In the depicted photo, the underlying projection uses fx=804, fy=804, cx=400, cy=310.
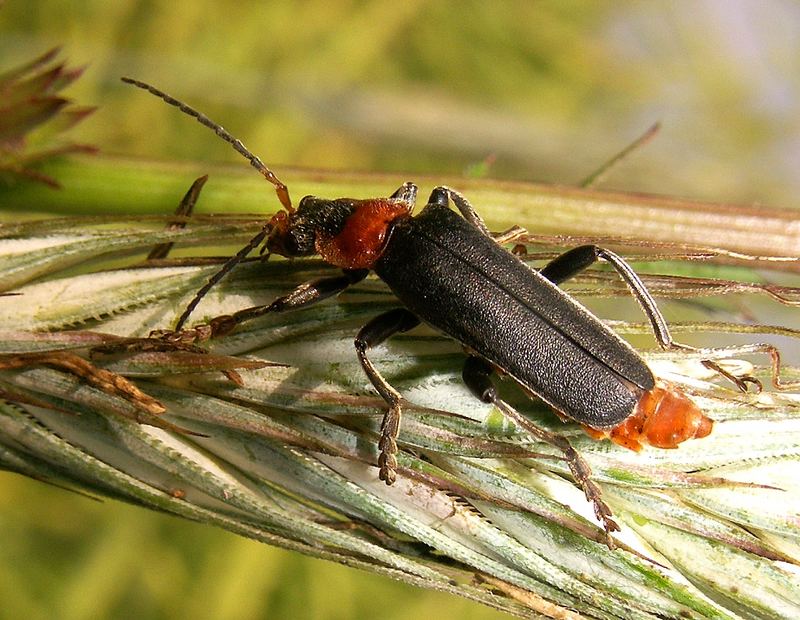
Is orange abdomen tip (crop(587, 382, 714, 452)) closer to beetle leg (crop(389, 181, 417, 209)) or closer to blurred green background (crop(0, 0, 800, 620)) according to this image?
beetle leg (crop(389, 181, 417, 209))

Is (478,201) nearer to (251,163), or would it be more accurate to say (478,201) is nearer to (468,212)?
(468,212)

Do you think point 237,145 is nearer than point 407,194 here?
Yes

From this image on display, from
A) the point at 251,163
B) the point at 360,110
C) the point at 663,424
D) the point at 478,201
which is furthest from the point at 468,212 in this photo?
the point at 360,110

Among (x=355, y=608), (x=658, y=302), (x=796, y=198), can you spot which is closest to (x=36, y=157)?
(x=658, y=302)

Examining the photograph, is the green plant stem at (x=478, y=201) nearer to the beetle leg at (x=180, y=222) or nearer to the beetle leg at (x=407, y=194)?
the beetle leg at (x=407, y=194)

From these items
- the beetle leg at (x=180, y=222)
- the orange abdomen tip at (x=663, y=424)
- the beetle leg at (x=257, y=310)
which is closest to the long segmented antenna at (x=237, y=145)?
the beetle leg at (x=180, y=222)

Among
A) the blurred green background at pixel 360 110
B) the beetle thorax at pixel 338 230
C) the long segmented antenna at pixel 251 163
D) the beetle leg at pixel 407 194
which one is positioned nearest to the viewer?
the long segmented antenna at pixel 251 163
